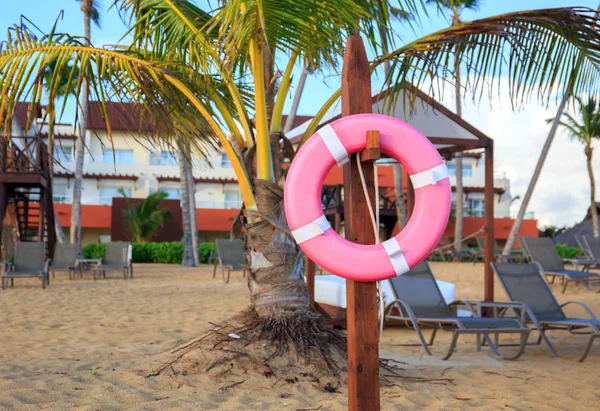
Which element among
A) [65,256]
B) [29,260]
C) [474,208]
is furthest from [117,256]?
[474,208]

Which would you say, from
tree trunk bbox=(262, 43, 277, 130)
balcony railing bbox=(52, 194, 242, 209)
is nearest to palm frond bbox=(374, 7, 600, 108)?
tree trunk bbox=(262, 43, 277, 130)

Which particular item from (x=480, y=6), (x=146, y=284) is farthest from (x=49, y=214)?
(x=480, y=6)

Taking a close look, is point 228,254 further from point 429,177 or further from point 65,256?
point 429,177

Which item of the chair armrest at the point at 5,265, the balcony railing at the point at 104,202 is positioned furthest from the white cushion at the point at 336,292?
the balcony railing at the point at 104,202

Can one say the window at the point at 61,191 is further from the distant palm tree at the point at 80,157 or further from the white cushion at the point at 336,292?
the white cushion at the point at 336,292

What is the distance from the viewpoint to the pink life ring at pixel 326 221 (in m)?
2.65

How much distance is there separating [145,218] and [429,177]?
25510 millimetres

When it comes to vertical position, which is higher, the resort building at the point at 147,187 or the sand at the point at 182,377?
the resort building at the point at 147,187

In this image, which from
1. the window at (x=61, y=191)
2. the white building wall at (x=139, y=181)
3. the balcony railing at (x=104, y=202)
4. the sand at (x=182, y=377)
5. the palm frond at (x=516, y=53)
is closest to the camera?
the sand at (x=182, y=377)

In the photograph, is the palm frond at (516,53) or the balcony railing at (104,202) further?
the balcony railing at (104,202)

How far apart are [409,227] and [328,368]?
6.19 feet

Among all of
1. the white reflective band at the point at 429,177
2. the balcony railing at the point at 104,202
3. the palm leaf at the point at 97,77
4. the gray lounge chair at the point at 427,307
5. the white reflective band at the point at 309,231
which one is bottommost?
the gray lounge chair at the point at 427,307

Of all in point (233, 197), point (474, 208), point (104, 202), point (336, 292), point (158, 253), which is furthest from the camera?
point (474, 208)

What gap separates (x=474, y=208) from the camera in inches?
1412
